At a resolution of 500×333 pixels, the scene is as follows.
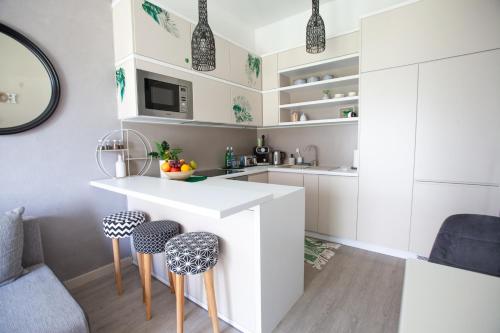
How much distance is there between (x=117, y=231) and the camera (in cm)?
180

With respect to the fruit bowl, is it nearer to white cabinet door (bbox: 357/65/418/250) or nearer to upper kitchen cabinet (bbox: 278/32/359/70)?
white cabinet door (bbox: 357/65/418/250)

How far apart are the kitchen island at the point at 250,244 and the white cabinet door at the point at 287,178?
46.1 inches

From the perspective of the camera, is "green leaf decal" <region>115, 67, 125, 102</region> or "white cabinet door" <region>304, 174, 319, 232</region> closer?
"green leaf decal" <region>115, 67, 125, 102</region>

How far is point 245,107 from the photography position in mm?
3014

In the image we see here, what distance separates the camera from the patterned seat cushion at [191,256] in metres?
1.28

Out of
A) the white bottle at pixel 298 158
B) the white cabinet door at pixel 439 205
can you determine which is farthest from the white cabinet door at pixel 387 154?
the white bottle at pixel 298 158

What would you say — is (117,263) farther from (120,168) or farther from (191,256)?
(191,256)

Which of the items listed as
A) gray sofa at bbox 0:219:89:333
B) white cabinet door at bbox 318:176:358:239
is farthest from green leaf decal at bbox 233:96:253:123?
gray sofa at bbox 0:219:89:333

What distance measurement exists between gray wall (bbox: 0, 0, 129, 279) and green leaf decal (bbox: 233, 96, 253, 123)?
129cm

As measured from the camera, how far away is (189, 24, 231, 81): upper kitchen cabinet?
2.54 meters

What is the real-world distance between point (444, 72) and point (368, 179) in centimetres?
112

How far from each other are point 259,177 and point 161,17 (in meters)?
1.93

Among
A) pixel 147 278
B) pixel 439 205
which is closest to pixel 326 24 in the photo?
pixel 439 205

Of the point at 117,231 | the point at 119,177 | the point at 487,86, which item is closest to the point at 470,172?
the point at 487,86
